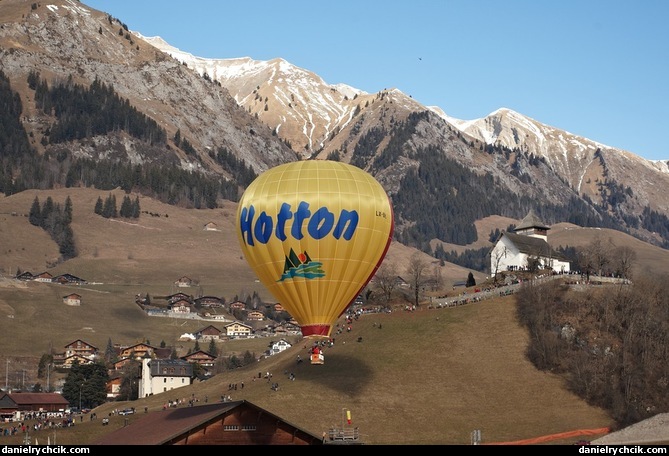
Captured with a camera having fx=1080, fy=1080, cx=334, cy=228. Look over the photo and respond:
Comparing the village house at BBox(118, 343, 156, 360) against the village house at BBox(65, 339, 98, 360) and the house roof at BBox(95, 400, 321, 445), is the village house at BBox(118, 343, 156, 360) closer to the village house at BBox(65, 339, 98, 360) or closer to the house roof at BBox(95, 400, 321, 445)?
the village house at BBox(65, 339, 98, 360)

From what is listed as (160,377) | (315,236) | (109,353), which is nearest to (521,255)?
(160,377)

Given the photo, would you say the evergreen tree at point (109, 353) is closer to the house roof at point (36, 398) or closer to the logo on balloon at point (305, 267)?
the house roof at point (36, 398)

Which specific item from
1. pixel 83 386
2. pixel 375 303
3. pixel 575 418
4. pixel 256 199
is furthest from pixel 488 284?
pixel 256 199

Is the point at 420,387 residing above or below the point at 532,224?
below

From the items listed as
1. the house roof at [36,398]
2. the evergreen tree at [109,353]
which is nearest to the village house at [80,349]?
the evergreen tree at [109,353]

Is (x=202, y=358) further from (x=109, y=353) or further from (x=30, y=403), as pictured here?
(x=30, y=403)

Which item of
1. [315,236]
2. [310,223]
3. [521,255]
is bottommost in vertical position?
[315,236]

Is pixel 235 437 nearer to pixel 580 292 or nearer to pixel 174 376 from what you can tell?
pixel 580 292

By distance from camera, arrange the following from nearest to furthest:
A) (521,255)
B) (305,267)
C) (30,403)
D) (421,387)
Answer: (305,267) < (421,387) < (30,403) < (521,255)

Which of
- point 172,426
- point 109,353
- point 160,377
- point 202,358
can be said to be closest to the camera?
point 172,426
